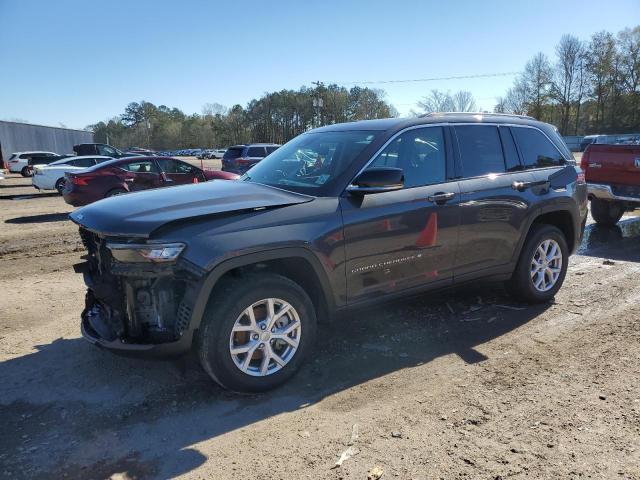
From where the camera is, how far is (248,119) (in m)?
108

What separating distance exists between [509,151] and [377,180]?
2002 millimetres

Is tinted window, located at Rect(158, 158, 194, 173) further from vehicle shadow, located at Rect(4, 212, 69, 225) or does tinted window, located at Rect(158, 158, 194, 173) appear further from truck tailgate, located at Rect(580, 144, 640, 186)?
truck tailgate, located at Rect(580, 144, 640, 186)

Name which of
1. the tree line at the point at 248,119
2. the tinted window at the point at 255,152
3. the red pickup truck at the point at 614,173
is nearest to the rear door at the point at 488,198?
the red pickup truck at the point at 614,173

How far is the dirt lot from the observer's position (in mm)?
2713

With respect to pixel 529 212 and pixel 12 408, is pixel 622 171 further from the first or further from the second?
pixel 12 408

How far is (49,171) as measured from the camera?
1806 centimetres

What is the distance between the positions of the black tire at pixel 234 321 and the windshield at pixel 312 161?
0.83 m

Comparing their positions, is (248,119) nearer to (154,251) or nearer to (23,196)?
(23,196)

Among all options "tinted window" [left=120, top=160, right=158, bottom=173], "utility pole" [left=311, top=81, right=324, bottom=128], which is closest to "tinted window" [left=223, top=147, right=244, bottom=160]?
"tinted window" [left=120, top=160, right=158, bottom=173]

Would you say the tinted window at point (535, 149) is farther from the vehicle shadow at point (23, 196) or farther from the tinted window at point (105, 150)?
the tinted window at point (105, 150)

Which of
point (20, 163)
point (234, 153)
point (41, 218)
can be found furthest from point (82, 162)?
point (20, 163)

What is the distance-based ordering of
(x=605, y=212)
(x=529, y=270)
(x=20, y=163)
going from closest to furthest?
(x=529, y=270), (x=605, y=212), (x=20, y=163)

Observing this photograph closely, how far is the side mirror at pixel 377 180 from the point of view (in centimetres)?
359

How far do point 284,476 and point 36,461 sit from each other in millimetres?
1410
